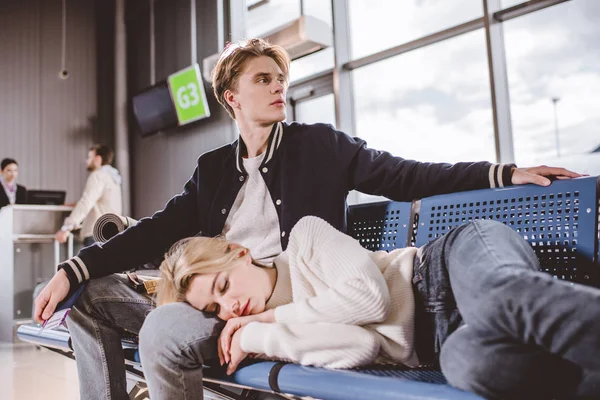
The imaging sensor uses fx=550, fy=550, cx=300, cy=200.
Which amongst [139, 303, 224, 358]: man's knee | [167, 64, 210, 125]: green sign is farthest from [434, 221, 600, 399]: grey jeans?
[167, 64, 210, 125]: green sign

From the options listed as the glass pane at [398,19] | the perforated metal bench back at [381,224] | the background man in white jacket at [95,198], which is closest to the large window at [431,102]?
the glass pane at [398,19]

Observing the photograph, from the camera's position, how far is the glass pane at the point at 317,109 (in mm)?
5480

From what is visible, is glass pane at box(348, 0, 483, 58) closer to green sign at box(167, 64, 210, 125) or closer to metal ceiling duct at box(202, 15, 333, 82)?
metal ceiling duct at box(202, 15, 333, 82)

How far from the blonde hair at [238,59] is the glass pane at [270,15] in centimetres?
380

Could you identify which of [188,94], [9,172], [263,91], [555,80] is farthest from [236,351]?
[9,172]

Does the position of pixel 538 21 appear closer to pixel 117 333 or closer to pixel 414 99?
pixel 414 99

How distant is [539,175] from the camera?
1.34 metres

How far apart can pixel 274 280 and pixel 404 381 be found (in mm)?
524

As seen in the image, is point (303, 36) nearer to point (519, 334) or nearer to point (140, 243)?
point (140, 243)

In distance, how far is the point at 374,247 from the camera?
1763 millimetres

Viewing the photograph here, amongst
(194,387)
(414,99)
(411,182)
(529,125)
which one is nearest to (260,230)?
(411,182)

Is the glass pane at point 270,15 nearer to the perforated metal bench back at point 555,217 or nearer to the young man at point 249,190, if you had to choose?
the young man at point 249,190

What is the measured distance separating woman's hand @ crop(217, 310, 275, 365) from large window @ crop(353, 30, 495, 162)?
136 inches

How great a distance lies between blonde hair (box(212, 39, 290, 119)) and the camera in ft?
5.85
